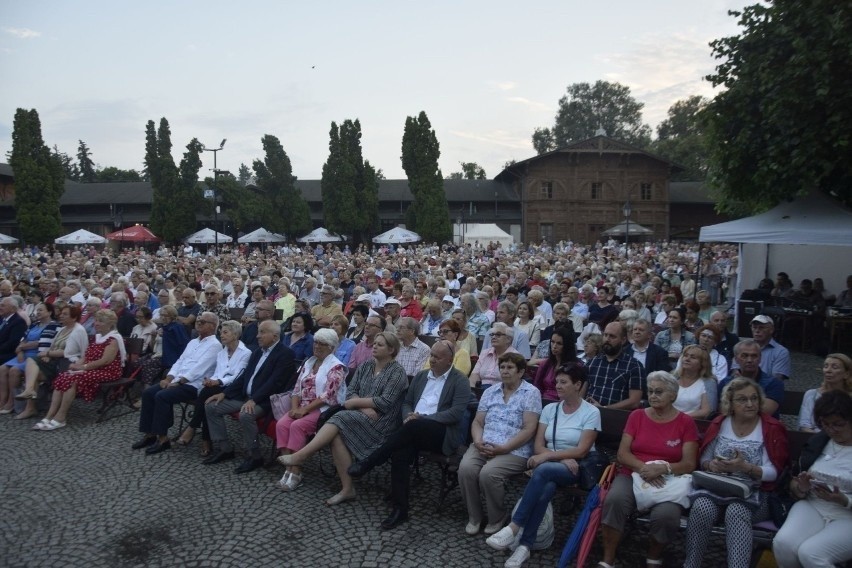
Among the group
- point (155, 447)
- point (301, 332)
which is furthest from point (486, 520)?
point (155, 447)

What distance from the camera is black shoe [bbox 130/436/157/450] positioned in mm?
5840

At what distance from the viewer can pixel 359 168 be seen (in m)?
40.3

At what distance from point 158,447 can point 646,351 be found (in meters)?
4.92

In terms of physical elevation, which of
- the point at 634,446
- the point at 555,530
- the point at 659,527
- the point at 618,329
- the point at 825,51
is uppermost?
the point at 825,51

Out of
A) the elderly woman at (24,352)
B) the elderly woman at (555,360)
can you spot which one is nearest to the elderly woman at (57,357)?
the elderly woman at (24,352)

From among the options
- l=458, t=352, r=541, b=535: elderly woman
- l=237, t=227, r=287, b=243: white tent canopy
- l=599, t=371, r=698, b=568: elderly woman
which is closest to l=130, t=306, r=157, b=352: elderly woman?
l=458, t=352, r=541, b=535: elderly woman

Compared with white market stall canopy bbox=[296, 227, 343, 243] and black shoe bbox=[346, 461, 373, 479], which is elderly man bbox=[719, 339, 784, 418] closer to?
black shoe bbox=[346, 461, 373, 479]

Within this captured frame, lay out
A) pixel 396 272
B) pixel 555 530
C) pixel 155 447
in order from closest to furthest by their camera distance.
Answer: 1. pixel 555 530
2. pixel 155 447
3. pixel 396 272

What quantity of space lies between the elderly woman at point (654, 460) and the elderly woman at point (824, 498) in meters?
0.58

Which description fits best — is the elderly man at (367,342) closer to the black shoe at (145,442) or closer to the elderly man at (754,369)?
the black shoe at (145,442)

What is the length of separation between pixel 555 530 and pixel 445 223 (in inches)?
1405

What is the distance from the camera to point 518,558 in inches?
145

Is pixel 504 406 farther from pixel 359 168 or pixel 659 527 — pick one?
pixel 359 168

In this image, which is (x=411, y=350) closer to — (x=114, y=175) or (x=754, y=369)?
(x=754, y=369)
